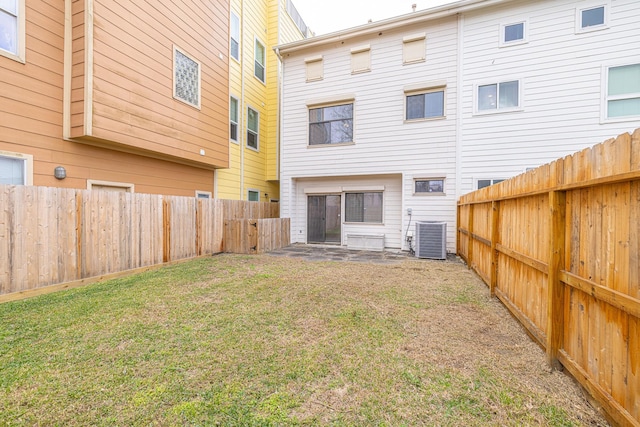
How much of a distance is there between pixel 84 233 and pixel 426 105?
9.65 meters

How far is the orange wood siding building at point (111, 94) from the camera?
187 inches

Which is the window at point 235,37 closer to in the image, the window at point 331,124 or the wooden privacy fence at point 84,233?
the window at point 331,124

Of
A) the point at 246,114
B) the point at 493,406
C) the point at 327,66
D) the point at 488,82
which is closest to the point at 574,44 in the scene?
the point at 488,82

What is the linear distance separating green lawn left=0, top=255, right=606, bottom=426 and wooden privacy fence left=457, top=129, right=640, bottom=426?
262mm

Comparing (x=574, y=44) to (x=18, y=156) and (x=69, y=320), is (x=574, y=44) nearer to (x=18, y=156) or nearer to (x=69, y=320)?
(x=69, y=320)

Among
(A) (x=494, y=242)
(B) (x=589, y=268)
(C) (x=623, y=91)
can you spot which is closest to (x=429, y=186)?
(A) (x=494, y=242)

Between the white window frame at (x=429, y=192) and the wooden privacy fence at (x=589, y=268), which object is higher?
the white window frame at (x=429, y=192)

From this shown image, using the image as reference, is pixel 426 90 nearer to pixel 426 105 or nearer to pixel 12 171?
pixel 426 105

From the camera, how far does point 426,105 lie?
8.68 m

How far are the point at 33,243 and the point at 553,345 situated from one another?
6816 mm

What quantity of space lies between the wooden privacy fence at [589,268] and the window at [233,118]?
30.6 feet

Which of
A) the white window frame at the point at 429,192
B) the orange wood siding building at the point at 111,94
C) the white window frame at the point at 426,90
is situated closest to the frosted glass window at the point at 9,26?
the orange wood siding building at the point at 111,94

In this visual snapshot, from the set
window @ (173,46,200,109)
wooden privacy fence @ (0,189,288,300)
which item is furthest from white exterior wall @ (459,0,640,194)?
wooden privacy fence @ (0,189,288,300)

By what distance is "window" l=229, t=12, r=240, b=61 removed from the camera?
32.1ft
